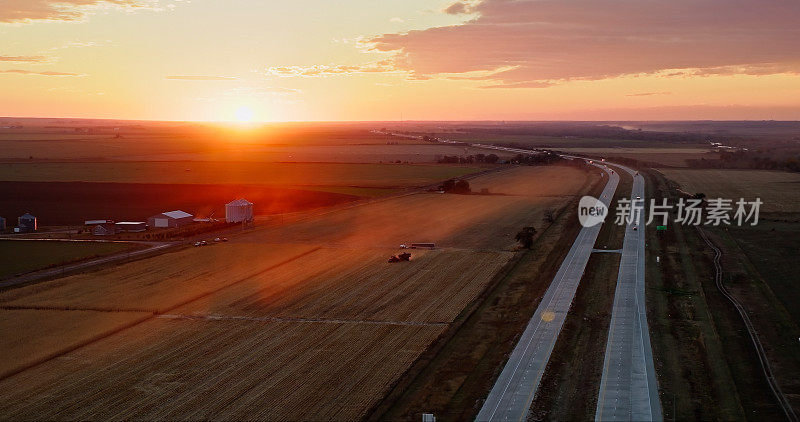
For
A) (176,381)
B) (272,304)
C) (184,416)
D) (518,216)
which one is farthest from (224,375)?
(518,216)

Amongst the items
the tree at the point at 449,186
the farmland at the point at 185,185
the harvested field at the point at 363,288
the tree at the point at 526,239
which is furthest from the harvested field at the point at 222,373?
the tree at the point at 449,186

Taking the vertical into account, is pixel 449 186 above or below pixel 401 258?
above

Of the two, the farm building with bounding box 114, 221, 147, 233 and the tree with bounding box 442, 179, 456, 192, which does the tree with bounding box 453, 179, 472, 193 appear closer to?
the tree with bounding box 442, 179, 456, 192

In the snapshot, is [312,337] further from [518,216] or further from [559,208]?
[559,208]

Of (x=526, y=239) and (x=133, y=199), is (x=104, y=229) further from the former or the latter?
(x=526, y=239)

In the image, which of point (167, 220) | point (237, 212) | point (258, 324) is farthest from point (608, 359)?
point (167, 220)

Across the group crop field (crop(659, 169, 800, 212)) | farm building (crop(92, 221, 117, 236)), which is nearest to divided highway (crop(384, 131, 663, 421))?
farm building (crop(92, 221, 117, 236))
